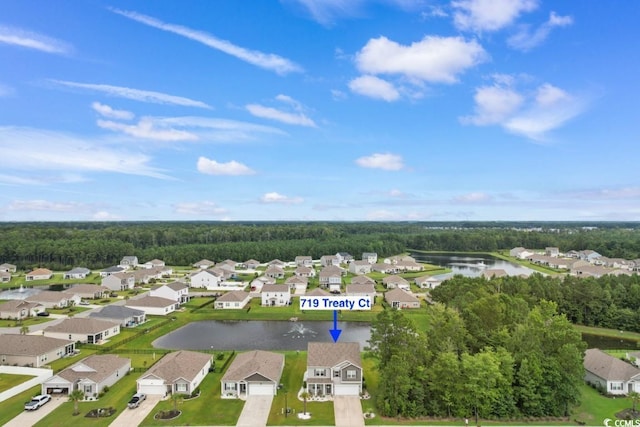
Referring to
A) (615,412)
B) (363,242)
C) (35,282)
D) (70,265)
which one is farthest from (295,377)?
(363,242)

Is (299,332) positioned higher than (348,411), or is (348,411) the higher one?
(348,411)

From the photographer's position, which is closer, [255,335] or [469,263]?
[255,335]

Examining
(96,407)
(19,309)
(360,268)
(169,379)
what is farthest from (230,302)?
(360,268)

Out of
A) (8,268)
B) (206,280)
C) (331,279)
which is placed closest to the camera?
(206,280)

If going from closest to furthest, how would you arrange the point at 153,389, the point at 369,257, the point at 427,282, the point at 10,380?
the point at 153,389 < the point at 10,380 < the point at 427,282 < the point at 369,257

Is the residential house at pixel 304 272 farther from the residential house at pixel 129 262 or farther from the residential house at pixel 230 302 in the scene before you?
the residential house at pixel 129 262

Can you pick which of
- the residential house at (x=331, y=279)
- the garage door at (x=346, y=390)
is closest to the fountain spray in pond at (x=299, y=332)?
the garage door at (x=346, y=390)

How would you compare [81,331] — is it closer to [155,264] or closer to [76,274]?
[76,274]

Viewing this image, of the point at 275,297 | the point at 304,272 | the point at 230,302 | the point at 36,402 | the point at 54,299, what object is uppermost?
the point at 304,272
